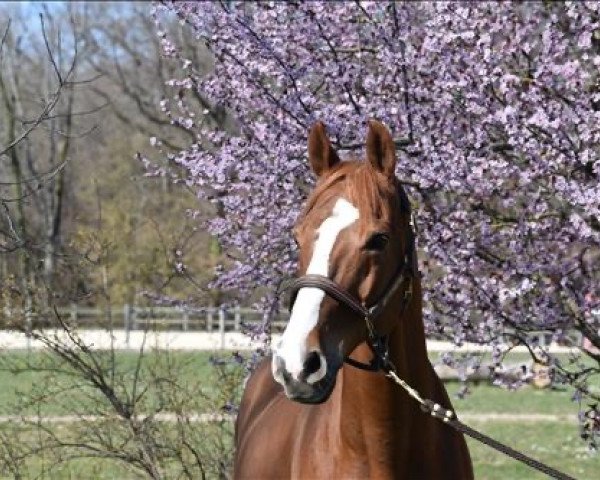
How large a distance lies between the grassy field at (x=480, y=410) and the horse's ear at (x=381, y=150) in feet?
13.3

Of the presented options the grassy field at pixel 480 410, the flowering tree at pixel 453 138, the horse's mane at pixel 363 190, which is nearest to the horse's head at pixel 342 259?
the horse's mane at pixel 363 190

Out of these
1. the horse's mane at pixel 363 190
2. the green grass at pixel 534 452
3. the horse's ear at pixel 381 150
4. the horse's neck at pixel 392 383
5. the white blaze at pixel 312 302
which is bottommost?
the green grass at pixel 534 452

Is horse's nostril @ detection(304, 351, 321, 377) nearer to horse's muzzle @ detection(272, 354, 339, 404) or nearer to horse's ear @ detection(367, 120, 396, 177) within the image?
horse's muzzle @ detection(272, 354, 339, 404)

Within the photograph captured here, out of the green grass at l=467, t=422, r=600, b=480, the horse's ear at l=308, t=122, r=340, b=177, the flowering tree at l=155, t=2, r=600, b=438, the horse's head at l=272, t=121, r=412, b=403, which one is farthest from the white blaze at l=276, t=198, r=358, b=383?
the green grass at l=467, t=422, r=600, b=480

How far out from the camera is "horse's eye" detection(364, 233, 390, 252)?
385 centimetres

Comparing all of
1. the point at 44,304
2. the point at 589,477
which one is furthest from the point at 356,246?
the point at 589,477

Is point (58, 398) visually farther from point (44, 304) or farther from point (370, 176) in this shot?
point (370, 176)

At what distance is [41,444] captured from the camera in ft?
25.0

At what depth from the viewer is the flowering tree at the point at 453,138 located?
6.90 m

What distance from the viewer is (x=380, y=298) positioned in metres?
3.88

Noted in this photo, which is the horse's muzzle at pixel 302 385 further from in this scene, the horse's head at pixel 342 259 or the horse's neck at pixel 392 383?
the horse's neck at pixel 392 383

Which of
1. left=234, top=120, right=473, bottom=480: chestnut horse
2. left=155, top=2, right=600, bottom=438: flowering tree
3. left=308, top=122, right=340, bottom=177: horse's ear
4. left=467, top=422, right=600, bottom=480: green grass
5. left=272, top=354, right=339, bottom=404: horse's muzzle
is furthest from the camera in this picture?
left=467, top=422, right=600, bottom=480: green grass

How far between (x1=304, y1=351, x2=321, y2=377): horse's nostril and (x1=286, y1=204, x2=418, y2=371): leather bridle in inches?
8.8

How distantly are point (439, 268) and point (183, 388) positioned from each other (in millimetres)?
1789
